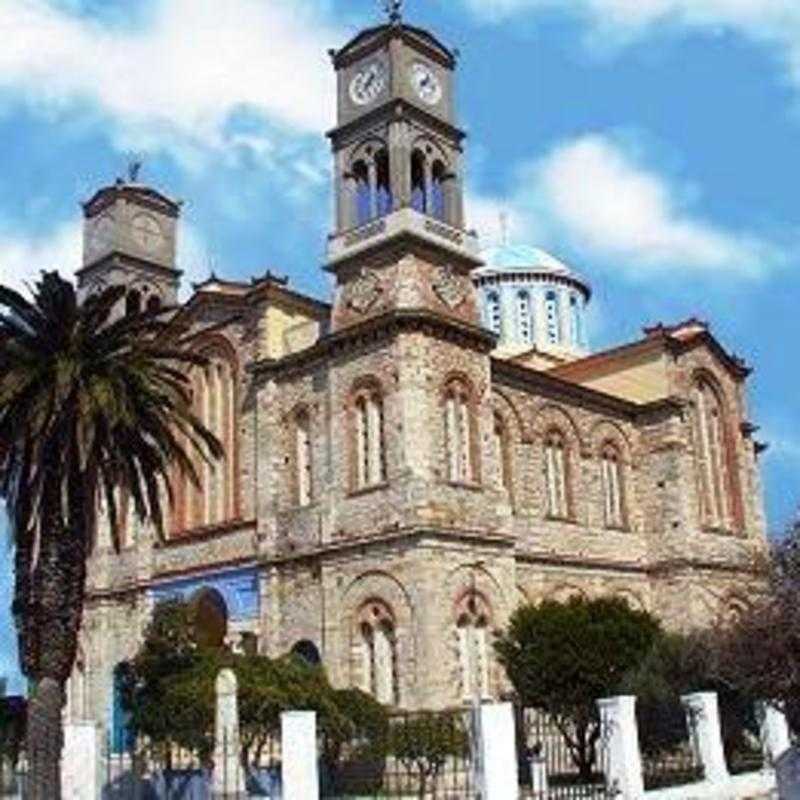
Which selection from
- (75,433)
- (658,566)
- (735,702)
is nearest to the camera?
(75,433)

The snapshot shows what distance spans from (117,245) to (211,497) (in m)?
10.5

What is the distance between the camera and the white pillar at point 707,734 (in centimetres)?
2516

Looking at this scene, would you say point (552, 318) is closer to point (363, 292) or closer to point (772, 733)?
point (363, 292)

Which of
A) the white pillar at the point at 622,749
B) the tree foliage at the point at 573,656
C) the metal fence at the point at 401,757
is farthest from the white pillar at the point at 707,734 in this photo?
the metal fence at the point at 401,757

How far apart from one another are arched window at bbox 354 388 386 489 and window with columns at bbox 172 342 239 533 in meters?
5.49

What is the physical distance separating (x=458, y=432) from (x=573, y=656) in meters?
7.27

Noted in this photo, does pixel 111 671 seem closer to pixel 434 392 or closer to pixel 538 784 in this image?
pixel 434 392

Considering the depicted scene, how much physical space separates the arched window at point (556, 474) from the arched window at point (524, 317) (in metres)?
15.2

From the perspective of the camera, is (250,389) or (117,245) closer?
(250,389)

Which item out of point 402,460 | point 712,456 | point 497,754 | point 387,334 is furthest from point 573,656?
point 712,456

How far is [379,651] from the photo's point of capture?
107 feet

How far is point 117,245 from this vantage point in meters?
44.6

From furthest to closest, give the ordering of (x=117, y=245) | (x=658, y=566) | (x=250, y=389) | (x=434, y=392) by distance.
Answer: (x=117, y=245)
(x=658, y=566)
(x=250, y=389)
(x=434, y=392)

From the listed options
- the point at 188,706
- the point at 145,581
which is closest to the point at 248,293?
the point at 145,581
